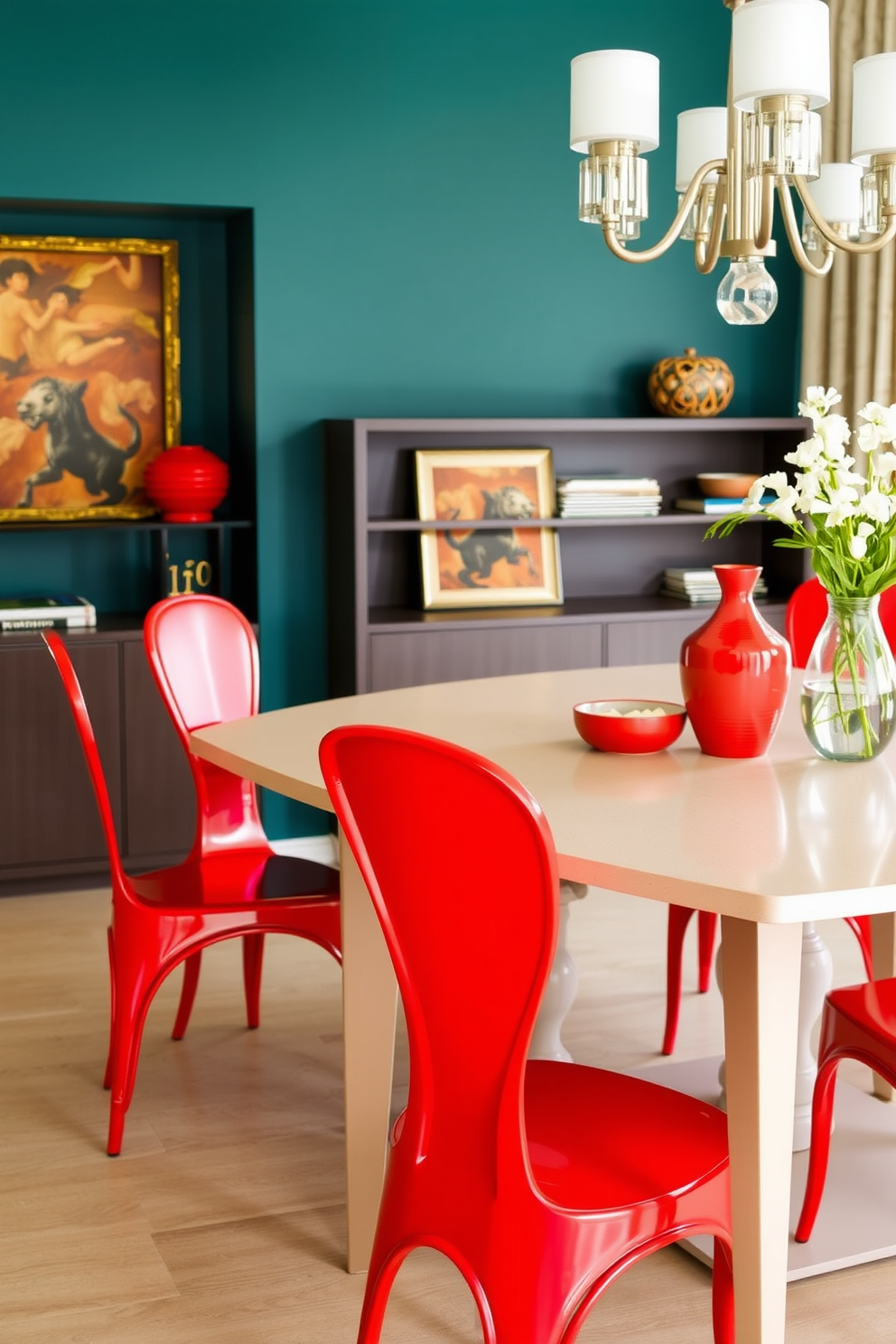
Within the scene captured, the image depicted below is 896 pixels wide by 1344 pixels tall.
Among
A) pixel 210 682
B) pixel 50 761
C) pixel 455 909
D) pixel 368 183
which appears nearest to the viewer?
pixel 455 909

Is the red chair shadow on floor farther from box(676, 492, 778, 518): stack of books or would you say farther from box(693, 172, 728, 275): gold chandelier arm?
box(676, 492, 778, 518): stack of books

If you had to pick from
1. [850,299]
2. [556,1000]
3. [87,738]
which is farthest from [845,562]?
[850,299]

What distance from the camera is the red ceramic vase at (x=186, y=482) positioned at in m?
4.49

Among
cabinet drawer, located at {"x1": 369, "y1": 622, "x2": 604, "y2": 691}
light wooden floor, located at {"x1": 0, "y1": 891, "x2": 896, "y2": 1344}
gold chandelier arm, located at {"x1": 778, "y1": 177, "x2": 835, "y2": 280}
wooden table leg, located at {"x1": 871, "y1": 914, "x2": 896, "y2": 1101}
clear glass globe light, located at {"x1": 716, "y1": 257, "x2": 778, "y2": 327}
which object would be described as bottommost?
light wooden floor, located at {"x1": 0, "y1": 891, "x2": 896, "y2": 1344}

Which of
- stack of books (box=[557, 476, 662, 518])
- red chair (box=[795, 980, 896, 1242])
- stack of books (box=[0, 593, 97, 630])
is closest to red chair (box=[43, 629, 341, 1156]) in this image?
red chair (box=[795, 980, 896, 1242])

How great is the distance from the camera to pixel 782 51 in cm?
215

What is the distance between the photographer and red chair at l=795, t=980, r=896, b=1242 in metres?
2.07

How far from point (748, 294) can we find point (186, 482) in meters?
2.43

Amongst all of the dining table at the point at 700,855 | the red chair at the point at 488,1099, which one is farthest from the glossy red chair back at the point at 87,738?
the red chair at the point at 488,1099

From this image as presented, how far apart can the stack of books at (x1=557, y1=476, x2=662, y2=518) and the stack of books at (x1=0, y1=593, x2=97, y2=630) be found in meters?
1.54

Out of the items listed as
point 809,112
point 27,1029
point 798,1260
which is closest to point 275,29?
point 809,112

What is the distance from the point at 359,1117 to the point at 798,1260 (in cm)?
72

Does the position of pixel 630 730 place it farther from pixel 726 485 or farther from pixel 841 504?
pixel 726 485

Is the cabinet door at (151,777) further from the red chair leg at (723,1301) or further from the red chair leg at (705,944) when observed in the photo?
the red chair leg at (723,1301)
